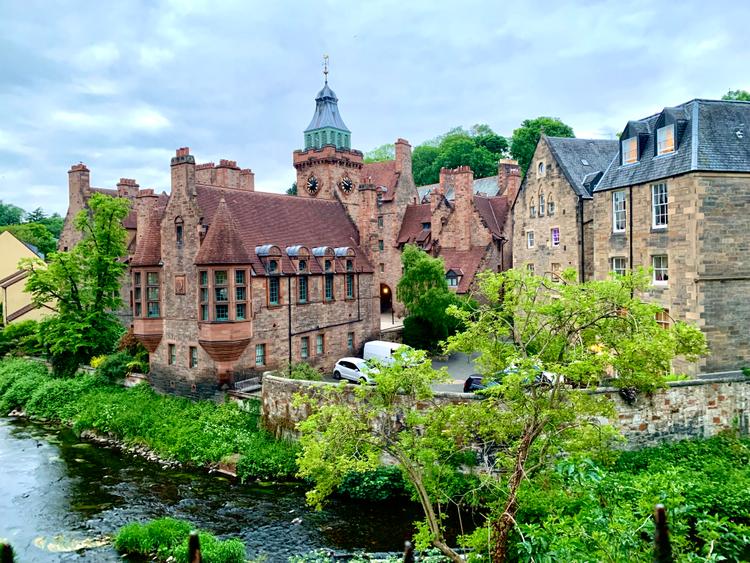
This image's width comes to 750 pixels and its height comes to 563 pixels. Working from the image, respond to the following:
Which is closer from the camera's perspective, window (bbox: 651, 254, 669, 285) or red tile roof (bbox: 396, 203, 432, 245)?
window (bbox: 651, 254, 669, 285)

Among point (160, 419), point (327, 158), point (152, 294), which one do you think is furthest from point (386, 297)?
point (160, 419)

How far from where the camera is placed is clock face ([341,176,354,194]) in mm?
40500

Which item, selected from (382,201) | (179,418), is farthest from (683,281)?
(382,201)

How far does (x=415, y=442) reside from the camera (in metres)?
13.6

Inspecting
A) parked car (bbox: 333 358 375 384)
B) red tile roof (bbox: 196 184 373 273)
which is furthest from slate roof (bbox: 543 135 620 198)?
parked car (bbox: 333 358 375 384)

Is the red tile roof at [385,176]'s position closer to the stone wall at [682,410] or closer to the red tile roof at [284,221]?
the red tile roof at [284,221]

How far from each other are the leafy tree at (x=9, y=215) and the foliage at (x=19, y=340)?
242ft

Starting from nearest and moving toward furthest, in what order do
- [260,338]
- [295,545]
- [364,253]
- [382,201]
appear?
[295,545] → [260,338] → [364,253] → [382,201]

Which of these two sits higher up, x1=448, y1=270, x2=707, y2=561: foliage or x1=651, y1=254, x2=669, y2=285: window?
x1=651, y1=254, x2=669, y2=285: window

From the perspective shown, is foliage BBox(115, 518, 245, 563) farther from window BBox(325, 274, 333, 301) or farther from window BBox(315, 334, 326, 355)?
window BBox(325, 274, 333, 301)

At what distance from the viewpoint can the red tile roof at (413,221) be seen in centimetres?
4772

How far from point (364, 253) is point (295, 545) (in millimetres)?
21221

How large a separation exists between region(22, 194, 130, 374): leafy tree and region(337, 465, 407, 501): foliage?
2034cm

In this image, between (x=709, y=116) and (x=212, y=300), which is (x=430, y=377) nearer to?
(x=212, y=300)
